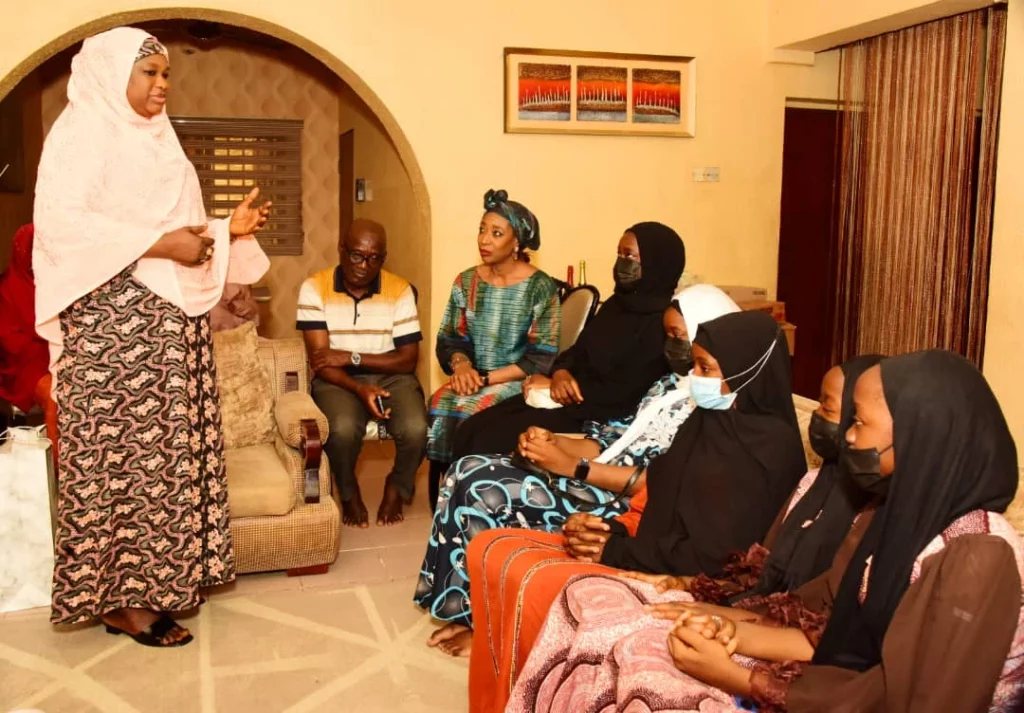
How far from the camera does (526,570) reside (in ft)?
8.00

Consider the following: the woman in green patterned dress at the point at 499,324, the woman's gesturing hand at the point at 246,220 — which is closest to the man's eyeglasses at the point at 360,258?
the woman in green patterned dress at the point at 499,324

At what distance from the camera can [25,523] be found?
341cm

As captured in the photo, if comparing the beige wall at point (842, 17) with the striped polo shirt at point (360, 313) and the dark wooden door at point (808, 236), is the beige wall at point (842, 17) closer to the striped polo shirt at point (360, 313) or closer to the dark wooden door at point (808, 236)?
the dark wooden door at point (808, 236)

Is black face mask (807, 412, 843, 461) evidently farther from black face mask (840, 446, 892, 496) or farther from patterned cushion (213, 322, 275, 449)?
patterned cushion (213, 322, 275, 449)

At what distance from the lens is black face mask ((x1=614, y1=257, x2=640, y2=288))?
3.51 m

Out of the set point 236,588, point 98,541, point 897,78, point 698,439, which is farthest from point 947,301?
point 98,541

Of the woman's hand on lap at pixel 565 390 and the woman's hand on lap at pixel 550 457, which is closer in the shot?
the woman's hand on lap at pixel 550 457

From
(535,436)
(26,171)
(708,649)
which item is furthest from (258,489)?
(26,171)

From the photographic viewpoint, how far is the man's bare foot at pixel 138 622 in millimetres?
3203

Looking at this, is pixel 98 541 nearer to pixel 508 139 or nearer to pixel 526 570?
pixel 526 570

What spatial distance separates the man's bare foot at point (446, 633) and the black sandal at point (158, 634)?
2.62 ft

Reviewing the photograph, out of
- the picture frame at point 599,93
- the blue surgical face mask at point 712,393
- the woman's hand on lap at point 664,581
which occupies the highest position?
the picture frame at point 599,93

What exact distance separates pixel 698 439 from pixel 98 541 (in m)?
1.87

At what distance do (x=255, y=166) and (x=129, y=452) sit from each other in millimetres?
4927
